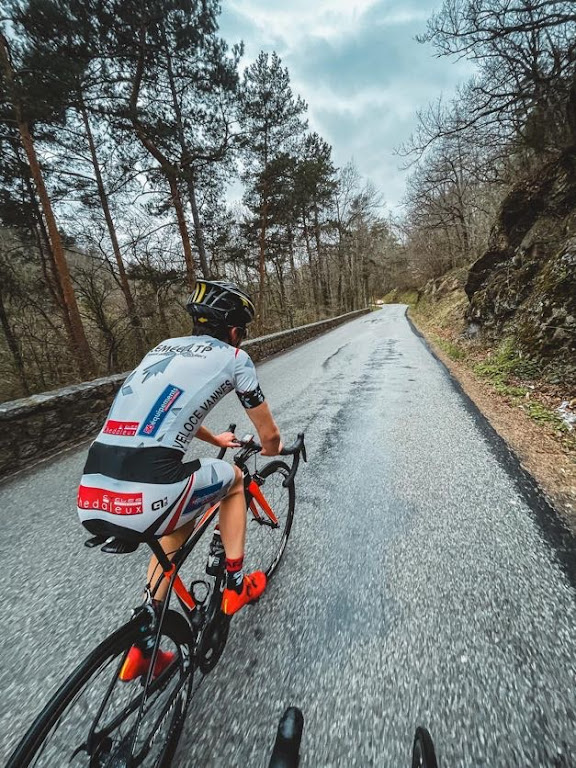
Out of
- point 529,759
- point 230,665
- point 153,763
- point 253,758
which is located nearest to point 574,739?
point 529,759

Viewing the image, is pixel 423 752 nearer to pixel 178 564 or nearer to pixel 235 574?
pixel 235 574

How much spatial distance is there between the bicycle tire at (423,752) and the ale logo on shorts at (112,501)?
1249 mm

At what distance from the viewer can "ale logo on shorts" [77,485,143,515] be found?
113 centimetres

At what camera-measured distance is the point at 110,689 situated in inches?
41.6

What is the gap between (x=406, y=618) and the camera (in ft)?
5.62

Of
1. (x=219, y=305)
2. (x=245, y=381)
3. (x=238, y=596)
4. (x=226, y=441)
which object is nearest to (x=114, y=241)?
(x=219, y=305)

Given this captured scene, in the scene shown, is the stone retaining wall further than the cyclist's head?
Yes

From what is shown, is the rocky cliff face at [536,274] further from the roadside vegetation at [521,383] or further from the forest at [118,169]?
the forest at [118,169]

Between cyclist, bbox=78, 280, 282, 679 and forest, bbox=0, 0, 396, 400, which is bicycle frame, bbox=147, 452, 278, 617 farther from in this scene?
forest, bbox=0, 0, 396, 400

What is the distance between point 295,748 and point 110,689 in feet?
2.28

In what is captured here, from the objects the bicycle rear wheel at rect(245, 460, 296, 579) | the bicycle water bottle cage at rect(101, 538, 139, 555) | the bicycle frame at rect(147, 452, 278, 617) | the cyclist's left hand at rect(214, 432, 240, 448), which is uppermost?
the cyclist's left hand at rect(214, 432, 240, 448)

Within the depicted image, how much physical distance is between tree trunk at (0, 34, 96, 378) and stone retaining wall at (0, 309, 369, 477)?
11.8 feet

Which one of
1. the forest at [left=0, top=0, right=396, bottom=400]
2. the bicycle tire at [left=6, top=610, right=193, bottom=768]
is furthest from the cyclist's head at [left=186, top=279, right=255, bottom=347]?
the forest at [left=0, top=0, right=396, bottom=400]

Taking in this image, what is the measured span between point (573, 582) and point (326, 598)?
152 cm
